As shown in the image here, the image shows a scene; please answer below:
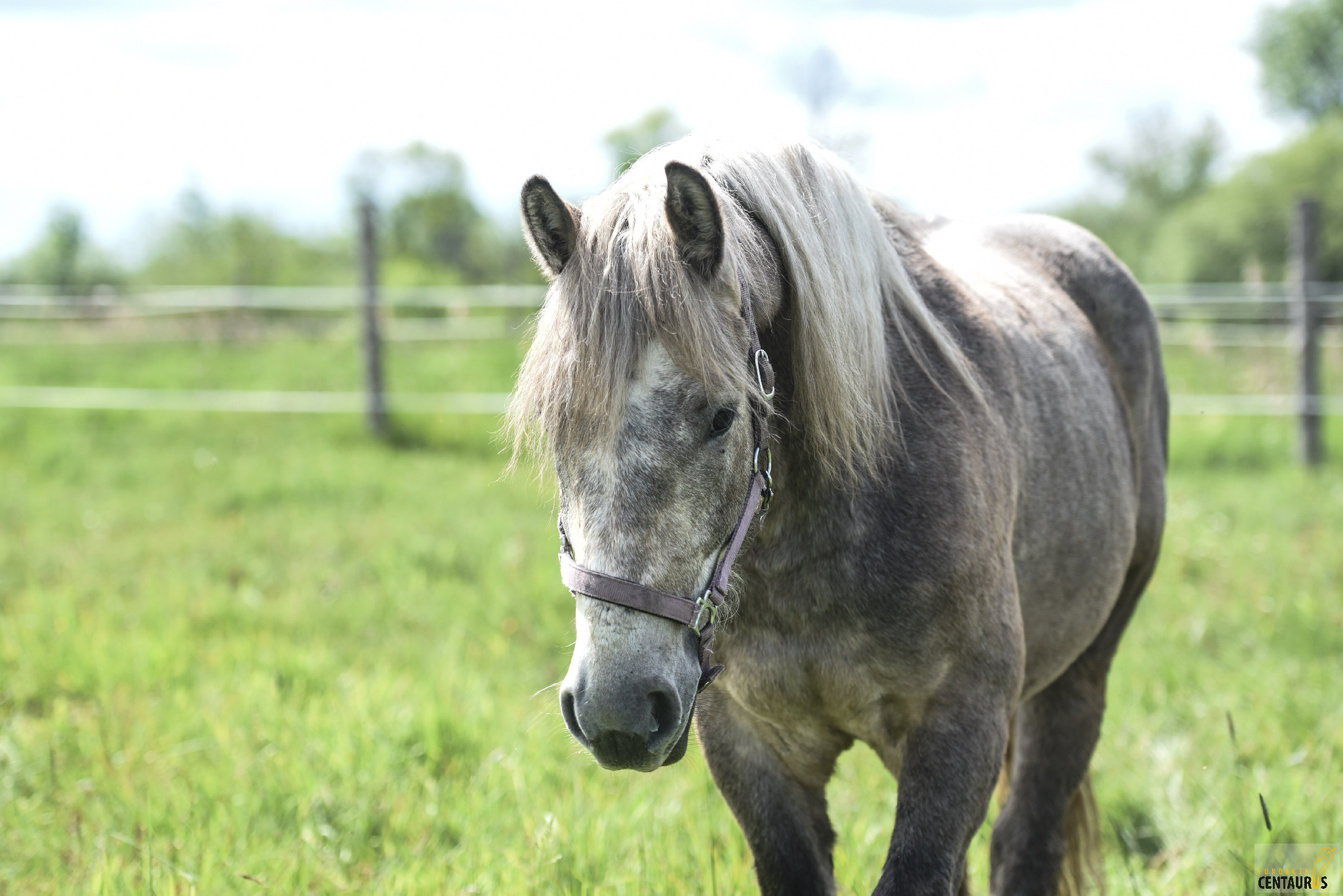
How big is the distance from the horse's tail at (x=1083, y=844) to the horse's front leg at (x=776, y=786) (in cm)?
93

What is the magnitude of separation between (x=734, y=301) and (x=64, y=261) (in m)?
29.0

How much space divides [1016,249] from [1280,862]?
175cm

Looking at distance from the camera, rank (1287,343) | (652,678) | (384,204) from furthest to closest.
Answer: (384,204), (1287,343), (652,678)

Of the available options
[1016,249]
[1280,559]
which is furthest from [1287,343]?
[1016,249]

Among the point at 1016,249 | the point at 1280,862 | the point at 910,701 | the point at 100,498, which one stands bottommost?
the point at 100,498

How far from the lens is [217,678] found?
3.80m

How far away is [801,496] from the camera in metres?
1.80

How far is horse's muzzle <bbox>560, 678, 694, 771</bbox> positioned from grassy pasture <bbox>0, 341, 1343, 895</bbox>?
987 millimetres

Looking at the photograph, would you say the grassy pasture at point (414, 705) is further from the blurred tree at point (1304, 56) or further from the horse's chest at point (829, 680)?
the blurred tree at point (1304, 56)

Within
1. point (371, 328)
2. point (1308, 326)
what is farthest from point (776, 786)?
point (1308, 326)

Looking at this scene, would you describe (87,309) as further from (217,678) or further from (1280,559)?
(1280,559)

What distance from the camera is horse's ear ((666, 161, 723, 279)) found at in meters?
1.52

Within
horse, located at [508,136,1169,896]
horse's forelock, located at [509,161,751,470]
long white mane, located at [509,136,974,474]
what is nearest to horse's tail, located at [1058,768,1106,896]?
horse, located at [508,136,1169,896]

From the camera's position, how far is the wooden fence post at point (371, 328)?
8.51 meters
